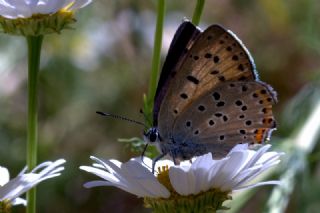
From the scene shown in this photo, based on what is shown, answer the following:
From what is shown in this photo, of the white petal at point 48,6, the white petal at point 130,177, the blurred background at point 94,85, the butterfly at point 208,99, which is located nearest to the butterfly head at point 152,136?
the butterfly at point 208,99

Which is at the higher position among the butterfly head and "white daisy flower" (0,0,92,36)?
"white daisy flower" (0,0,92,36)

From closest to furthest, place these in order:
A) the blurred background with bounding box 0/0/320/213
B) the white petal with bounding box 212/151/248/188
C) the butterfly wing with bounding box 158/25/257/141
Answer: the white petal with bounding box 212/151/248/188 → the butterfly wing with bounding box 158/25/257/141 → the blurred background with bounding box 0/0/320/213

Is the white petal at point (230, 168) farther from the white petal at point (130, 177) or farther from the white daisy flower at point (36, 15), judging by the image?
the white daisy flower at point (36, 15)

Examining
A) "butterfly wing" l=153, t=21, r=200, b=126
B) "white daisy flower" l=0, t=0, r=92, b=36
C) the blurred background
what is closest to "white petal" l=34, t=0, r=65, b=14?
"white daisy flower" l=0, t=0, r=92, b=36

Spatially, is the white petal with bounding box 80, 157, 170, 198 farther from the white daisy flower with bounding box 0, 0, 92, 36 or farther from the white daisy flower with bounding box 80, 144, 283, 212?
the white daisy flower with bounding box 0, 0, 92, 36

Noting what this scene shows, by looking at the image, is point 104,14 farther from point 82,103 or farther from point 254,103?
point 254,103

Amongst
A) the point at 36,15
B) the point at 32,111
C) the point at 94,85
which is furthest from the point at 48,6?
the point at 94,85

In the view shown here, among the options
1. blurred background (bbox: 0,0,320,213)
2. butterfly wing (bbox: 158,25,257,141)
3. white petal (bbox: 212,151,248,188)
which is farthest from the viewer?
blurred background (bbox: 0,0,320,213)
